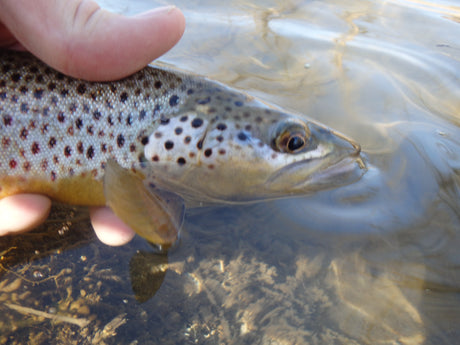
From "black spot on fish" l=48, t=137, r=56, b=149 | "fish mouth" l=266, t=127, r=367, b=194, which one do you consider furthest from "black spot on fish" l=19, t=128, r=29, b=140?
"fish mouth" l=266, t=127, r=367, b=194

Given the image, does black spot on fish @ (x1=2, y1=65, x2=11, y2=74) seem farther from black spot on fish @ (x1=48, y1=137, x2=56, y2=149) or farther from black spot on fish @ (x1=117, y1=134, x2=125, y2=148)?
black spot on fish @ (x1=117, y1=134, x2=125, y2=148)

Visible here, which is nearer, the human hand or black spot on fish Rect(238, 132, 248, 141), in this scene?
the human hand

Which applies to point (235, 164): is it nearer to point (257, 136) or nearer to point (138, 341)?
point (257, 136)

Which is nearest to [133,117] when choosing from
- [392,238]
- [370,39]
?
[392,238]

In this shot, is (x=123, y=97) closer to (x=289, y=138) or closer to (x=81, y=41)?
(x=81, y=41)

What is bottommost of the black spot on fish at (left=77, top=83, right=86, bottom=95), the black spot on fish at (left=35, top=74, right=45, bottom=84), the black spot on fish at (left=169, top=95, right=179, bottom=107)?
the black spot on fish at (left=169, top=95, right=179, bottom=107)

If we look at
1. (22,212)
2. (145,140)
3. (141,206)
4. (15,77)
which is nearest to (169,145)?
(145,140)
